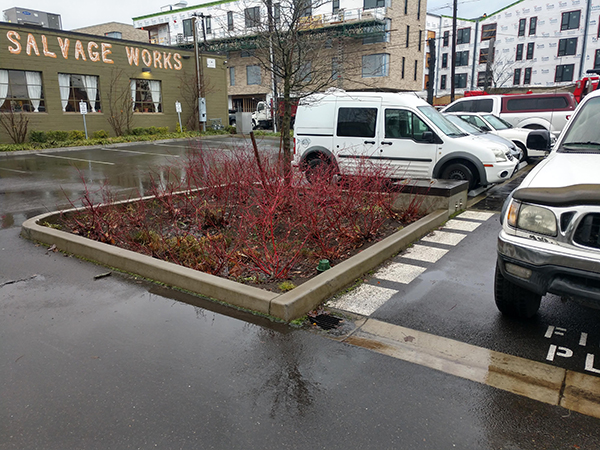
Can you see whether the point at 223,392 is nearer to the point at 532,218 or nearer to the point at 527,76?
the point at 532,218

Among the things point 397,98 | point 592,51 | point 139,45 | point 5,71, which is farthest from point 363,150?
point 592,51

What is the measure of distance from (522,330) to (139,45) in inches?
1121

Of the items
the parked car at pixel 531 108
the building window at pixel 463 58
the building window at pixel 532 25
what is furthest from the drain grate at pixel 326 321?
the building window at pixel 463 58

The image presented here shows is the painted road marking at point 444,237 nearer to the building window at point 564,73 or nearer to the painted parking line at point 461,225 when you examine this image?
the painted parking line at point 461,225

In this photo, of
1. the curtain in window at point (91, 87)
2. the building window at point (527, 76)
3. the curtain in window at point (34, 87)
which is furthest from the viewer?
the building window at point (527, 76)

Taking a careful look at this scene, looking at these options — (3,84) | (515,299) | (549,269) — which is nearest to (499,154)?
(515,299)

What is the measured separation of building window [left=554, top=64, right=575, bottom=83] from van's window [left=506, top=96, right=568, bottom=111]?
1482 inches

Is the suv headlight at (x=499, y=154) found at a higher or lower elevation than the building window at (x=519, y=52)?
lower

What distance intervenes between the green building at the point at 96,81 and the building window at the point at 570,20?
123 ft

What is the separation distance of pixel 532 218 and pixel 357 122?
288 inches

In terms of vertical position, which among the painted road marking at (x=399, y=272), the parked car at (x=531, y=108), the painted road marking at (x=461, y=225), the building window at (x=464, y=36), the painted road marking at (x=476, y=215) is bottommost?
the painted road marking at (x=399, y=272)

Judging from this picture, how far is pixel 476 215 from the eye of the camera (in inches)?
336

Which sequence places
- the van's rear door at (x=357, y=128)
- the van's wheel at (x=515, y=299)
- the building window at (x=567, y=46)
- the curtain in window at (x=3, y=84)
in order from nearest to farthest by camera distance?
the van's wheel at (x=515, y=299), the van's rear door at (x=357, y=128), the curtain in window at (x=3, y=84), the building window at (x=567, y=46)

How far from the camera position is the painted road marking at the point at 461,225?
7.62 m
